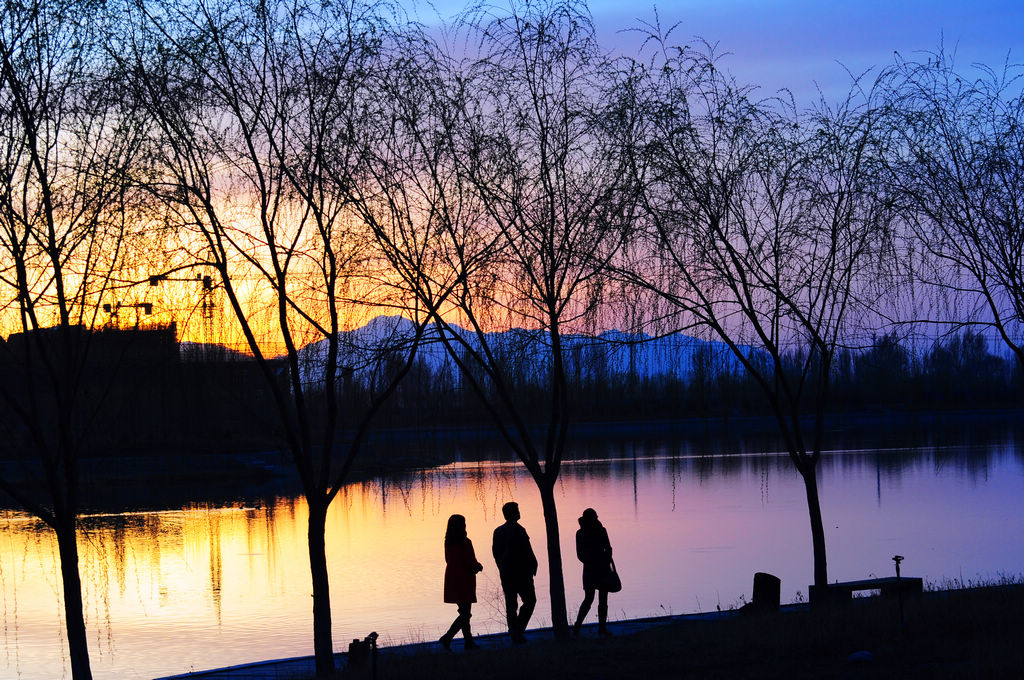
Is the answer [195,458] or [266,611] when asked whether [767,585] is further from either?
[195,458]

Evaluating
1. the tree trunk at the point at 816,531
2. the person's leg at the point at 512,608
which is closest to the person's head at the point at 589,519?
the person's leg at the point at 512,608

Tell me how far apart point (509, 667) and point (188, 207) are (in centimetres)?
613

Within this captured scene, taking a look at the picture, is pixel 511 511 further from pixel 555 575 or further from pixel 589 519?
pixel 589 519

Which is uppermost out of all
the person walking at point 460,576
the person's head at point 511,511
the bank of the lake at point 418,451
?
the person's head at point 511,511

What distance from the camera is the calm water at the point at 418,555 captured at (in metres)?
21.8

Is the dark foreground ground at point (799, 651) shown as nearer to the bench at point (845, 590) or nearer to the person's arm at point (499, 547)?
the person's arm at point (499, 547)

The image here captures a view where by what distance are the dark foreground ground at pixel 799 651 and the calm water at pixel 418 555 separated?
14.4 feet

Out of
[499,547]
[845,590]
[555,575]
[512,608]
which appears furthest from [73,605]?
[845,590]

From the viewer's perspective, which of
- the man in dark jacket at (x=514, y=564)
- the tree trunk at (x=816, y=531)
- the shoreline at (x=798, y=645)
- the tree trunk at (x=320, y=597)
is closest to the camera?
the shoreline at (x=798, y=645)

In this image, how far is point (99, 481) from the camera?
199 ft

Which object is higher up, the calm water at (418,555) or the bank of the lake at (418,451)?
the bank of the lake at (418,451)

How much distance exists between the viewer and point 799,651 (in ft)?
35.8

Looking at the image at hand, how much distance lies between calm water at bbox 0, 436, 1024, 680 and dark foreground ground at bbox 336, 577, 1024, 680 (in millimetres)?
4377

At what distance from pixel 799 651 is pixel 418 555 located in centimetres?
2117
